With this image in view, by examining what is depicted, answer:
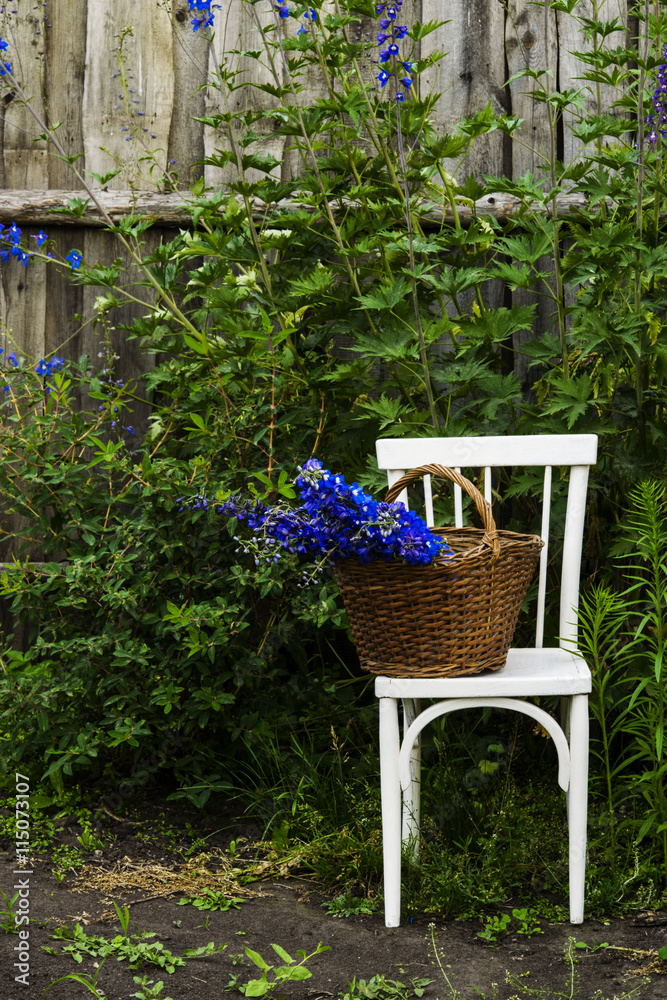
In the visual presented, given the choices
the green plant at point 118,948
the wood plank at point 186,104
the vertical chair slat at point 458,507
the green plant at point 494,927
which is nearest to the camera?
the green plant at point 118,948

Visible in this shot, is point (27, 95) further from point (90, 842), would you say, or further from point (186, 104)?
point (90, 842)

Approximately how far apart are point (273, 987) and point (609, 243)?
1838 mm

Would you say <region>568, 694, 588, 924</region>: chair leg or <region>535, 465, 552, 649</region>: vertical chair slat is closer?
<region>568, 694, 588, 924</region>: chair leg

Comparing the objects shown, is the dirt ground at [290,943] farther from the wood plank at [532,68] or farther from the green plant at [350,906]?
the wood plank at [532,68]

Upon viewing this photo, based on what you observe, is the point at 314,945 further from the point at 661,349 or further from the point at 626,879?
the point at 661,349

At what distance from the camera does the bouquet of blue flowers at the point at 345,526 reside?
166 cm

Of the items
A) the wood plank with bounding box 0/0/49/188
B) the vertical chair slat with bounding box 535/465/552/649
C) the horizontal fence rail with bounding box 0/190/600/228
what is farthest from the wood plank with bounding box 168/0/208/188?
Answer: the vertical chair slat with bounding box 535/465/552/649

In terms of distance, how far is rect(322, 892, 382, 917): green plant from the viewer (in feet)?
6.43

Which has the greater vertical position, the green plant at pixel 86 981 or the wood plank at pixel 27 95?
the wood plank at pixel 27 95

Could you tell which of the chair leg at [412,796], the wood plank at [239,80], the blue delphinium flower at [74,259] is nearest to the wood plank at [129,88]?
the wood plank at [239,80]

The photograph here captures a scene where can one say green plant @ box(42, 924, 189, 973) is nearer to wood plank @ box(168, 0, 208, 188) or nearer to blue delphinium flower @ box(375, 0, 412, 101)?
blue delphinium flower @ box(375, 0, 412, 101)

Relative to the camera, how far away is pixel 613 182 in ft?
7.64

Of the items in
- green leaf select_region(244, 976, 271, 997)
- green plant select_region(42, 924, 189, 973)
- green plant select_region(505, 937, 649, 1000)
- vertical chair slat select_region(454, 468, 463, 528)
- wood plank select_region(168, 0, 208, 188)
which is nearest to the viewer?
green leaf select_region(244, 976, 271, 997)

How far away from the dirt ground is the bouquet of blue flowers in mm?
819
